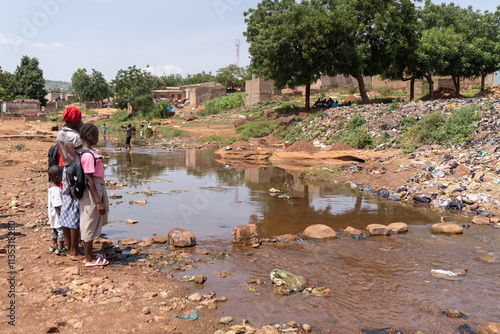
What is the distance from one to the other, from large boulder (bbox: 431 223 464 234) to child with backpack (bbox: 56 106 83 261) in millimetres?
5470

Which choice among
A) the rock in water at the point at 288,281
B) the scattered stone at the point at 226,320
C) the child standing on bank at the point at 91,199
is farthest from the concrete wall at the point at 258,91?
the scattered stone at the point at 226,320

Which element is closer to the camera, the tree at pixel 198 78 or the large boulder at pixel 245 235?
the large boulder at pixel 245 235

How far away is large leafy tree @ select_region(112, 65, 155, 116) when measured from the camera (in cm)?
4138

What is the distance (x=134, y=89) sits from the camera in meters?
42.8

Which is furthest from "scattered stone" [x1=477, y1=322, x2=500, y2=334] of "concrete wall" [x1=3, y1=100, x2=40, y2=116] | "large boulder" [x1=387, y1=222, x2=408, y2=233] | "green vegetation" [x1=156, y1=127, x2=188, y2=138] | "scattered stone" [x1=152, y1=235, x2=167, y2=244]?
"concrete wall" [x1=3, y1=100, x2=40, y2=116]

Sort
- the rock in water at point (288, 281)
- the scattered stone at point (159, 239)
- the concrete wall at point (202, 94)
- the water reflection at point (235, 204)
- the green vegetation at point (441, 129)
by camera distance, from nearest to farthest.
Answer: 1. the rock in water at point (288, 281)
2. the scattered stone at point (159, 239)
3. the water reflection at point (235, 204)
4. the green vegetation at point (441, 129)
5. the concrete wall at point (202, 94)

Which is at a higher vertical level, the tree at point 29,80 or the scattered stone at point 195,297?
the tree at point 29,80

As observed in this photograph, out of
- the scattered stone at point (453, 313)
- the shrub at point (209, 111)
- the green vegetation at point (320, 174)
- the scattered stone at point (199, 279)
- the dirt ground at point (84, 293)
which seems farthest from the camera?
the shrub at point (209, 111)

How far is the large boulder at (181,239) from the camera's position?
567 centimetres

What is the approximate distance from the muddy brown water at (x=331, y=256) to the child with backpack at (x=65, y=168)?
4.44 ft

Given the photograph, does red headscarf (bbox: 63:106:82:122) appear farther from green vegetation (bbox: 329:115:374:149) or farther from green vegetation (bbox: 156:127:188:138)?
green vegetation (bbox: 156:127:188:138)

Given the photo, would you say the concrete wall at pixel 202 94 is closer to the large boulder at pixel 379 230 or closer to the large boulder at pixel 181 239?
the large boulder at pixel 379 230

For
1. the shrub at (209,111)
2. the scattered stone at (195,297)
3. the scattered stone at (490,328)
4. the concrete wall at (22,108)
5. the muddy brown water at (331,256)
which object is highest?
the concrete wall at (22,108)

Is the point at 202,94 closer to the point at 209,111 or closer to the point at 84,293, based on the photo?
the point at 209,111
